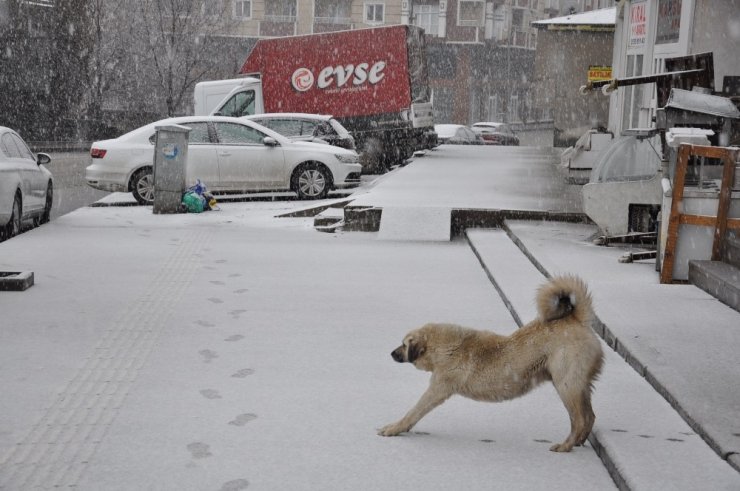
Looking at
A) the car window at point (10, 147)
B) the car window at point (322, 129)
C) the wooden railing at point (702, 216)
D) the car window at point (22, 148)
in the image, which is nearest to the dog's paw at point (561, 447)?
the wooden railing at point (702, 216)

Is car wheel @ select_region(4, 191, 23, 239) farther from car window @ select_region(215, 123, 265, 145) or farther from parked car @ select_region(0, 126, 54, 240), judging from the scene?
car window @ select_region(215, 123, 265, 145)

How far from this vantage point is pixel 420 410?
504 centimetres

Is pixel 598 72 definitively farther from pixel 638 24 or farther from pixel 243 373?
pixel 243 373

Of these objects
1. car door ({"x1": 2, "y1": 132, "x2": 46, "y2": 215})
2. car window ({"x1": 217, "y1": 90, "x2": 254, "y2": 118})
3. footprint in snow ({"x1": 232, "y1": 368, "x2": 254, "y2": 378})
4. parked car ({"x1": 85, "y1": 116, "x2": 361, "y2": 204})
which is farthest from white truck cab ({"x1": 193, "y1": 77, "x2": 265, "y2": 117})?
footprint in snow ({"x1": 232, "y1": 368, "x2": 254, "y2": 378})

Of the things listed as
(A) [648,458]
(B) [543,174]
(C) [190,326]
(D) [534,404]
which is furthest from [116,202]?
(A) [648,458]

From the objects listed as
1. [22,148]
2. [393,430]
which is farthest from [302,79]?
[393,430]

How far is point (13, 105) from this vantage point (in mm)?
36844

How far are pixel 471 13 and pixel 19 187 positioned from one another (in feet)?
158

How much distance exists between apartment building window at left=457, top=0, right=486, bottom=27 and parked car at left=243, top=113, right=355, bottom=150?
39886mm

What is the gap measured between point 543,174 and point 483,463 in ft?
51.8

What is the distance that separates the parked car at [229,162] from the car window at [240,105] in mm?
6024

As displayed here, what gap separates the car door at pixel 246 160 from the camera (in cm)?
1722

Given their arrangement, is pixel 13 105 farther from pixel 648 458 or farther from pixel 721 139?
pixel 648 458

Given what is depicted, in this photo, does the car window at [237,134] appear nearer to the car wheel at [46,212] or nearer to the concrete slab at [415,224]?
the car wheel at [46,212]
